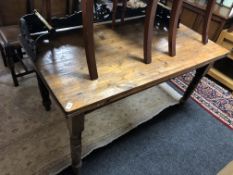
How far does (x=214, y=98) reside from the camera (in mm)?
1772

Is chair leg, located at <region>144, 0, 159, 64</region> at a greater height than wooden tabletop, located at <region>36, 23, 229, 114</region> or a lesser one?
greater

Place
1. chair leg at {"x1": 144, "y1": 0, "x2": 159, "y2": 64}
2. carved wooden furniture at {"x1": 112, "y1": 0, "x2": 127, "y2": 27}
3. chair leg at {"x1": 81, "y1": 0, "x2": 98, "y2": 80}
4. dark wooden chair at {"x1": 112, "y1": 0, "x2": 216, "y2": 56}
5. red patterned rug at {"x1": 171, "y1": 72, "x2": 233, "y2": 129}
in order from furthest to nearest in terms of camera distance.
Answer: red patterned rug at {"x1": 171, "y1": 72, "x2": 233, "y2": 129} → carved wooden furniture at {"x1": 112, "y1": 0, "x2": 127, "y2": 27} → dark wooden chair at {"x1": 112, "y1": 0, "x2": 216, "y2": 56} → chair leg at {"x1": 144, "y1": 0, "x2": 159, "y2": 64} → chair leg at {"x1": 81, "y1": 0, "x2": 98, "y2": 80}

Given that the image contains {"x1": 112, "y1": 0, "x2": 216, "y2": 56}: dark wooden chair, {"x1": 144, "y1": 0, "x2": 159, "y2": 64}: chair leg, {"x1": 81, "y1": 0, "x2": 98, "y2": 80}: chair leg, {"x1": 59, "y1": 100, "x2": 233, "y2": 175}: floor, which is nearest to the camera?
{"x1": 81, "y1": 0, "x2": 98, "y2": 80}: chair leg

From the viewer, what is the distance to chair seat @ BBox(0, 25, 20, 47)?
51.1 inches

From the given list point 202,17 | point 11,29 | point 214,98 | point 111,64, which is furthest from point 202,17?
point 11,29

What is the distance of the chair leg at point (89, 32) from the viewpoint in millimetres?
681

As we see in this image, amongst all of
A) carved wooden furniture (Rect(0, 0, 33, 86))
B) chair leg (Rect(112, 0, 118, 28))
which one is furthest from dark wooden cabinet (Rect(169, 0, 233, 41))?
carved wooden furniture (Rect(0, 0, 33, 86))

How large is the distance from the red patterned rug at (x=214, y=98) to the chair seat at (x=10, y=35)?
1.35 m

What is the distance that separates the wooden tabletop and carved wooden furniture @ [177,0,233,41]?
2.00 feet

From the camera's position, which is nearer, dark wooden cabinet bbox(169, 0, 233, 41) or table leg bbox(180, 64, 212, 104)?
table leg bbox(180, 64, 212, 104)

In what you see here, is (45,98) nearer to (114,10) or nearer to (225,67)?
(114,10)

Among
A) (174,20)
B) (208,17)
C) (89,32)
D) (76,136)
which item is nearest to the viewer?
(89,32)

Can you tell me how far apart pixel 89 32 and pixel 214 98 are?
1446 millimetres

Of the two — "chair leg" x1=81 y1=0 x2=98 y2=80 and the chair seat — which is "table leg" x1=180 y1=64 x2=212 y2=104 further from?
the chair seat
